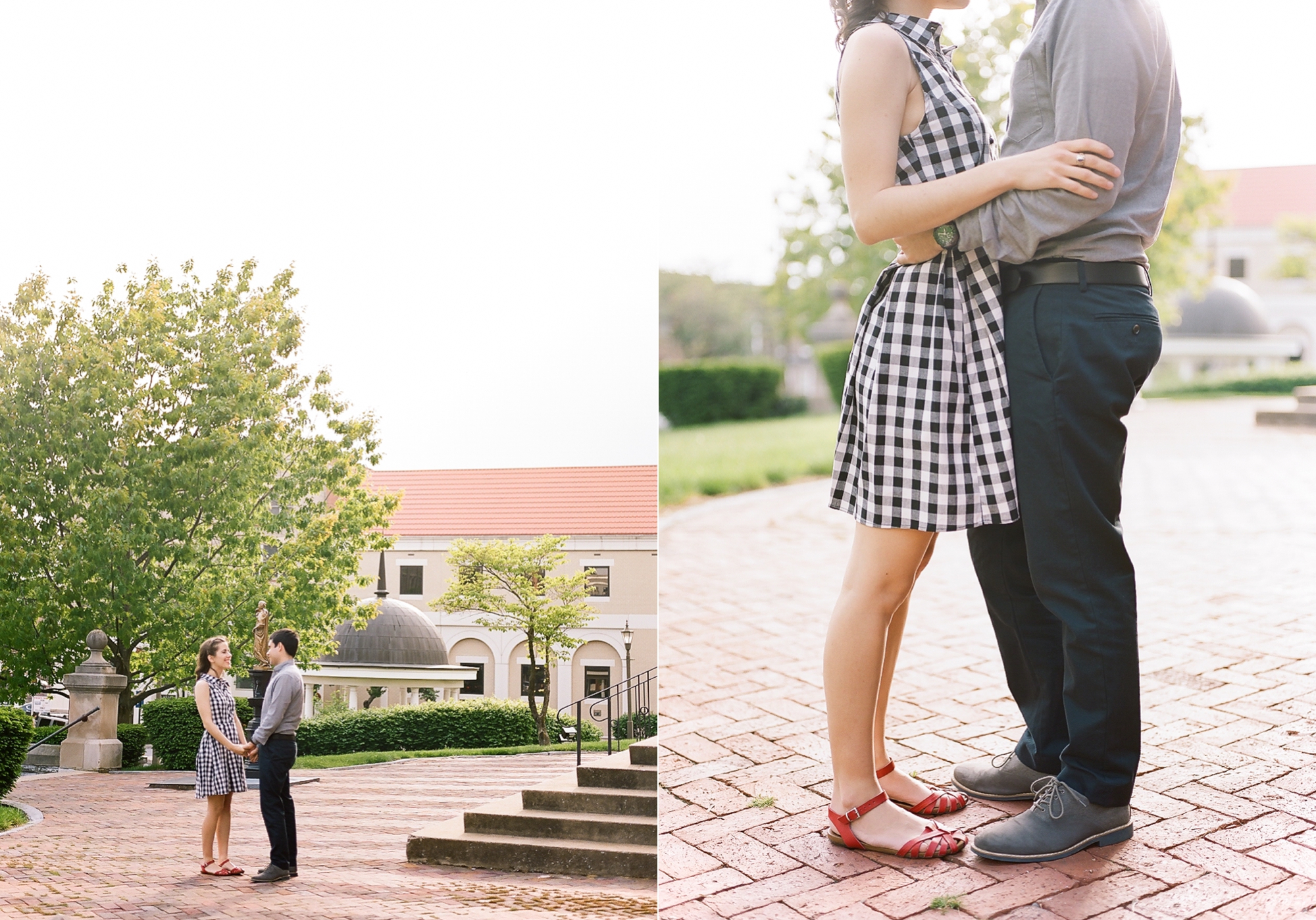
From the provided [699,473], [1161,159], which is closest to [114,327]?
[1161,159]

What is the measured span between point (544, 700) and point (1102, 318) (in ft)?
4.74

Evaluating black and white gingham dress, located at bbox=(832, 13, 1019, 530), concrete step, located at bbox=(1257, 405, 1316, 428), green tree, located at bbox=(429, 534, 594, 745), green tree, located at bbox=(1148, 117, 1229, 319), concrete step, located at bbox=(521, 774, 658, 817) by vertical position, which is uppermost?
green tree, located at bbox=(1148, 117, 1229, 319)

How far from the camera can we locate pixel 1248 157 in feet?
28.8

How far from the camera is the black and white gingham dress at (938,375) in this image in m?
2.02

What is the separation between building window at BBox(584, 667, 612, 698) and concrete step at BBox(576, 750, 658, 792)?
15cm

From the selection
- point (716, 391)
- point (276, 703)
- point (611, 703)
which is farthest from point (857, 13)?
point (716, 391)

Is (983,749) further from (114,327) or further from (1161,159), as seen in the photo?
(114,327)

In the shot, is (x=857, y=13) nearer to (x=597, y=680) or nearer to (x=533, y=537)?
(x=533, y=537)

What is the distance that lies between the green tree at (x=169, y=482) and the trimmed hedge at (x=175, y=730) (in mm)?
47

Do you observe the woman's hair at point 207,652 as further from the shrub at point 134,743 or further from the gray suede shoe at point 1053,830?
the gray suede shoe at point 1053,830

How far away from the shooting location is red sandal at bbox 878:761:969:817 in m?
2.26

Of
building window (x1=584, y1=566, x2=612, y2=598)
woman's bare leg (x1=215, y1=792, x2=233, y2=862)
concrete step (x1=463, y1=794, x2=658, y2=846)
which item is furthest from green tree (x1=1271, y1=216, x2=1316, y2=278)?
woman's bare leg (x1=215, y1=792, x2=233, y2=862)

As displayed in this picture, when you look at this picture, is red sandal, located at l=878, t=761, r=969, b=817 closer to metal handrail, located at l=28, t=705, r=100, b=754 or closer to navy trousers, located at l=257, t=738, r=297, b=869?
navy trousers, located at l=257, t=738, r=297, b=869

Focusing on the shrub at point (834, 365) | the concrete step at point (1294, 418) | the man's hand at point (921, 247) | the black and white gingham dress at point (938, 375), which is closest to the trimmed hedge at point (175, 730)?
the black and white gingham dress at point (938, 375)
